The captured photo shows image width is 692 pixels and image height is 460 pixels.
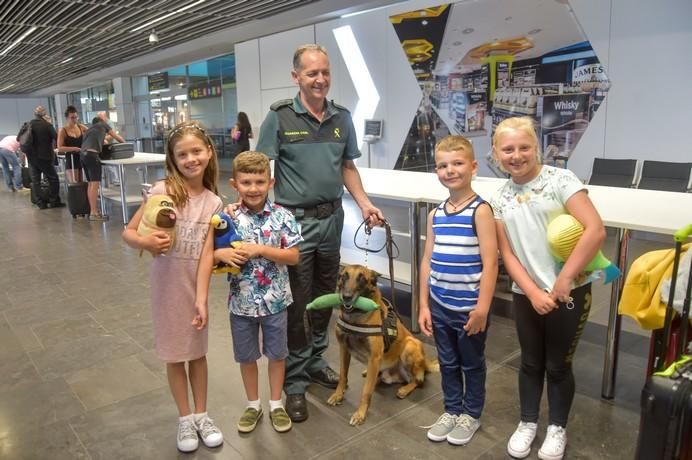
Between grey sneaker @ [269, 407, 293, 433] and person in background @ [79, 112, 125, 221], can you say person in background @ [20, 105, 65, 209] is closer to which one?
person in background @ [79, 112, 125, 221]

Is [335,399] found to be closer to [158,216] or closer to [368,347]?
[368,347]

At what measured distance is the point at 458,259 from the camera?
2055mm

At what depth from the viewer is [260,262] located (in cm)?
221

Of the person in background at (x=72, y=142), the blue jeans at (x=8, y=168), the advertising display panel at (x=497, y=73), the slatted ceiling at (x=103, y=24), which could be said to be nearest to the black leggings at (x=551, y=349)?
the advertising display panel at (x=497, y=73)

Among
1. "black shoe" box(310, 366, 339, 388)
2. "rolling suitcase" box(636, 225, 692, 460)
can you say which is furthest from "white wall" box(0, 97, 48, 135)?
"rolling suitcase" box(636, 225, 692, 460)

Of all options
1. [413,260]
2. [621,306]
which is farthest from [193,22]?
[621,306]

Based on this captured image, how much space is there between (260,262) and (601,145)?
558 cm

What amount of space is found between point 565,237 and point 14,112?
105ft

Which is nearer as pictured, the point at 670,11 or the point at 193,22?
the point at 670,11

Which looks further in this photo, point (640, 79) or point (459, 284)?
point (640, 79)

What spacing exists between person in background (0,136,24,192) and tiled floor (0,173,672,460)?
26.2 ft

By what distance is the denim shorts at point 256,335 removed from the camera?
223 cm

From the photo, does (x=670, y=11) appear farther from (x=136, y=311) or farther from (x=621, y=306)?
(x=136, y=311)

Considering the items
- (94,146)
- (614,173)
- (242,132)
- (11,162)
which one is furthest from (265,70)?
(614,173)
